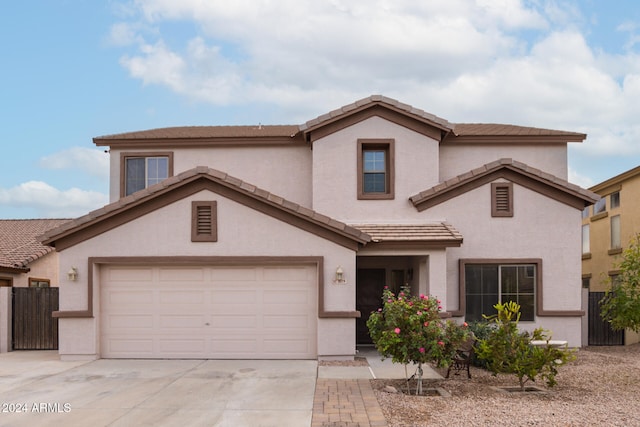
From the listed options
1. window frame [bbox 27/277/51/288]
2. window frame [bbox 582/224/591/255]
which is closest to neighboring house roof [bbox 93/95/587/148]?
window frame [bbox 27/277/51/288]

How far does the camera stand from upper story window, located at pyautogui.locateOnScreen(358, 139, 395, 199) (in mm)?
17406

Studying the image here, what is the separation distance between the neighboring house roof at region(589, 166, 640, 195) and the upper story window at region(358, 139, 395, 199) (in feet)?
34.3

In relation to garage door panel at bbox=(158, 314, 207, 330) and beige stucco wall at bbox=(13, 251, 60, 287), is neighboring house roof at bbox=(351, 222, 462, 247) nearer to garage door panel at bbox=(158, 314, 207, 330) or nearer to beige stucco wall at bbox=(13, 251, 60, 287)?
garage door panel at bbox=(158, 314, 207, 330)

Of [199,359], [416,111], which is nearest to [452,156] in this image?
[416,111]

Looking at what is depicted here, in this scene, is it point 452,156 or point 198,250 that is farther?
point 452,156

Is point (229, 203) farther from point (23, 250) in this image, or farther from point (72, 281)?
point (23, 250)

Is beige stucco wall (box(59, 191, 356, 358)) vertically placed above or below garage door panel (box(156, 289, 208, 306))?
above

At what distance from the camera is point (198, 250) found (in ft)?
48.4

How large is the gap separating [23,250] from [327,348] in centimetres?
1428

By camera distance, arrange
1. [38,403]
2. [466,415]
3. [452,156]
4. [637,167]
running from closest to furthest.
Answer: [466,415], [38,403], [452,156], [637,167]

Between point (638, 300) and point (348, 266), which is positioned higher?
point (348, 266)

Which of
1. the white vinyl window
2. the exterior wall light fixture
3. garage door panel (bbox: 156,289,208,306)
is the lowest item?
garage door panel (bbox: 156,289,208,306)

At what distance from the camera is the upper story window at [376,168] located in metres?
17.4

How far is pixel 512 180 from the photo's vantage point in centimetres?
1683
